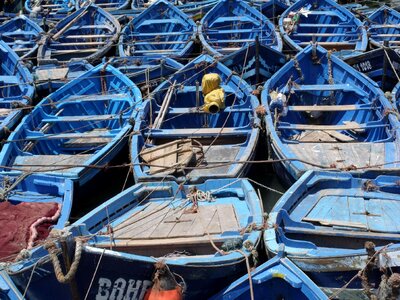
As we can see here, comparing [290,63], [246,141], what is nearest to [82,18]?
[290,63]

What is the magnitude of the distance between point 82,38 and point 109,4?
5105 mm

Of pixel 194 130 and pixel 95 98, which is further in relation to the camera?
pixel 95 98

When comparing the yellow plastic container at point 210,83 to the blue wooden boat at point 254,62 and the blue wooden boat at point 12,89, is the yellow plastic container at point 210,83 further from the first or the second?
the blue wooden boat at point 12,89

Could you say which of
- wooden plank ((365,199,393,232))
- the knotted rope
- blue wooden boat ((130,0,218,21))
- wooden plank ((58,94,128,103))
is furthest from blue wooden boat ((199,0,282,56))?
the knotted rope

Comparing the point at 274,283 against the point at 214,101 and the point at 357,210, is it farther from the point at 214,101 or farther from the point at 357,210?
the point at 214,101

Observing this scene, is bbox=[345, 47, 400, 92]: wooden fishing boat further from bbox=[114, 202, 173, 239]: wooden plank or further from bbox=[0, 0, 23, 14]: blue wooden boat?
bbox=[0, 0, 23, 14]: blue wooden boat

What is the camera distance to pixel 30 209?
8.46 m

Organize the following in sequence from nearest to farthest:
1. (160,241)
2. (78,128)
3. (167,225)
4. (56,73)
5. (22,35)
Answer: (160,241) < (167,225) < (78,128) < (56,73) < (22,35)

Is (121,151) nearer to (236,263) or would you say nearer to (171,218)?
(171,218)

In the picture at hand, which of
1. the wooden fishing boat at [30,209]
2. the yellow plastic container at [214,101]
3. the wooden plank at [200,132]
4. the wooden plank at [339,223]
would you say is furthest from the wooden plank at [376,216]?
the wooden fishing boat at [30,209]

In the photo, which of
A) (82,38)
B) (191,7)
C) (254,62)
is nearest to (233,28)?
(191,7)

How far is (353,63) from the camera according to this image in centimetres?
1269

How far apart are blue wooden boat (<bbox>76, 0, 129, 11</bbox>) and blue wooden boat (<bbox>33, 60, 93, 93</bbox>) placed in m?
6.56

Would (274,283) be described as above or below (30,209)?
below
